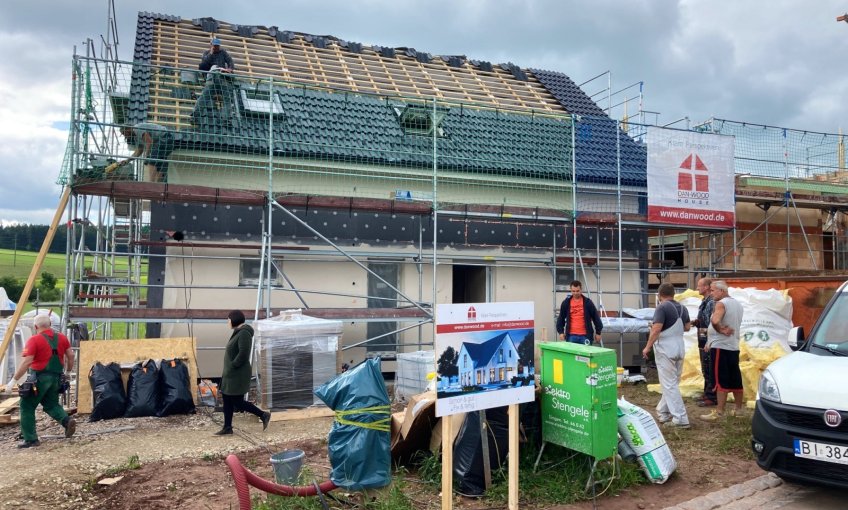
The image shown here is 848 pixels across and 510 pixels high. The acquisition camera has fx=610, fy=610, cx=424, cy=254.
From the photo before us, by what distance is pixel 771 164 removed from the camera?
14.0m

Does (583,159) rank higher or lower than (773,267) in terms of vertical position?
higher

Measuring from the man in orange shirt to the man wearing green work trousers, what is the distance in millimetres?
6650

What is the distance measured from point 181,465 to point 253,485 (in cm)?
216

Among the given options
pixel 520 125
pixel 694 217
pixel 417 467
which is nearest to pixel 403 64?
pixel 520 125

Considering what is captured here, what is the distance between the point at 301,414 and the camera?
8578 millimetres

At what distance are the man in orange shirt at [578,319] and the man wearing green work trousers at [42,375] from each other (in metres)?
6.65

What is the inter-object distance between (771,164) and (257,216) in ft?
37.7

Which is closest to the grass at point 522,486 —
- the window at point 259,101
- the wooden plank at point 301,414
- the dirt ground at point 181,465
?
the dirt ground at point 181,465

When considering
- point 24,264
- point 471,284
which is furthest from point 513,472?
point 24,264

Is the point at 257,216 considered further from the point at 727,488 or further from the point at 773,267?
the point at 773,267

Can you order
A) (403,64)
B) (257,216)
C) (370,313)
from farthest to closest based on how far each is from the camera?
(403,64) < (257,216) < (370,313)

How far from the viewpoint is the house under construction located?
33.2 ft

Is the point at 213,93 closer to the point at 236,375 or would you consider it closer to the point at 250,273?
the point at 250,273

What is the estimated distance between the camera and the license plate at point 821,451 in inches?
180
